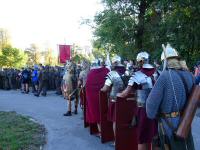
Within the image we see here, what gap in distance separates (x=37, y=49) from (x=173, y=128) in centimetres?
9148

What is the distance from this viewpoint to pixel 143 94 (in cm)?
688

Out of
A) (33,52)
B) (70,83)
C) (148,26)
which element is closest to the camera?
(70,83)

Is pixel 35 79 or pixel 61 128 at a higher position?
pixel 35 79

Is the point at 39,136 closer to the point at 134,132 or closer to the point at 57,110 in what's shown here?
the point at 134,132

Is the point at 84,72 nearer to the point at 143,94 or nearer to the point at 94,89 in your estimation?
the point at 94,89

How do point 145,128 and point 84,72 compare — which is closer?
point 145,128

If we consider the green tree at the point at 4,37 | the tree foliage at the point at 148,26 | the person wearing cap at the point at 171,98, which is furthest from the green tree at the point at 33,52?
the person wearing cap at the point at 171,98

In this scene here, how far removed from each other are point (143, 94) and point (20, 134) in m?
4.44

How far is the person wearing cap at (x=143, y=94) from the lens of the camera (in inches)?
262

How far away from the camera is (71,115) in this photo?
13.9m

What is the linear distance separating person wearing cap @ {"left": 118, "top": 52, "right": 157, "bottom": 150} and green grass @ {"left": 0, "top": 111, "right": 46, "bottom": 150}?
2913 mm

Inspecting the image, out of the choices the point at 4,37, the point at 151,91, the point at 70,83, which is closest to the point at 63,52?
the point at 70,83

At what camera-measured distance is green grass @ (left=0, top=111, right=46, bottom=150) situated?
29.7 ft

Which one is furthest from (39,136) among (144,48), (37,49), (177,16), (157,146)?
(37,49)
